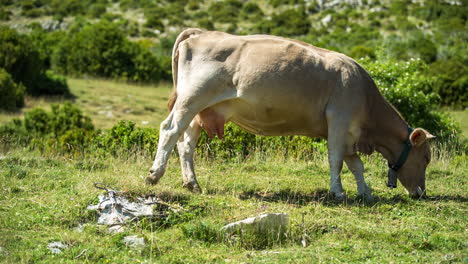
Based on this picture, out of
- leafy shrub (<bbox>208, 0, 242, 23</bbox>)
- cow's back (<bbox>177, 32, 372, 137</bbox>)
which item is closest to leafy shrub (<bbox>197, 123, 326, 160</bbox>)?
cow's back (<bbox>177, 32, 372, 137</bbox>)

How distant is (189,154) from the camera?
31.6ft

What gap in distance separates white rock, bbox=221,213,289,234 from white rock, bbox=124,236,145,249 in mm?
962

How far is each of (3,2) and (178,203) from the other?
69345 mm

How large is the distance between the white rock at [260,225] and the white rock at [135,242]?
962 mm

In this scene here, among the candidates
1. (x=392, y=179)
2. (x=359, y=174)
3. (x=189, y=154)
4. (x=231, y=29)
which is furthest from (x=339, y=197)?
(x=231, y=29)

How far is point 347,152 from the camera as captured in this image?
9.57m

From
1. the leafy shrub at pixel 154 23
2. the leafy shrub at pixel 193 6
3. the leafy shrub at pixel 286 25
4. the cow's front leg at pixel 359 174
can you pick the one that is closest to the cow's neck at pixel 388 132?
the cow's front leg at pixel 359 174

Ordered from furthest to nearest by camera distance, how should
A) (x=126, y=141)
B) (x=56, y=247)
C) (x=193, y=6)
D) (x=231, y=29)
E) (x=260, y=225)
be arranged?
(x=193, y=6)
(x=231, y=29)
(x=126, y=141)
(x=260, y=225)
(x=56, y=247)

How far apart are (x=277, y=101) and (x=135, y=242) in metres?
3.25

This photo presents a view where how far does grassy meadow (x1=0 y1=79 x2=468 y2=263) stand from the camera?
6699 millimetres

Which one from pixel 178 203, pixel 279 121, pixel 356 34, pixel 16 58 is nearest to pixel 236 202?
pixel 178 203

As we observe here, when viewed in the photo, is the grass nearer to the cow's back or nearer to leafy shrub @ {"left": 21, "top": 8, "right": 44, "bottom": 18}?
the cow's back

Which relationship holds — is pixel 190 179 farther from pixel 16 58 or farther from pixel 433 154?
pixel 16 58

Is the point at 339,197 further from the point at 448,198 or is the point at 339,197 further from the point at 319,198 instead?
the point at 448,198
